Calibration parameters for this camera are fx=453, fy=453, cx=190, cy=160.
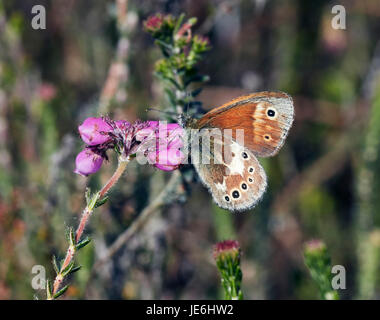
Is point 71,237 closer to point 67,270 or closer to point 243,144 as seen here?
point 67,270

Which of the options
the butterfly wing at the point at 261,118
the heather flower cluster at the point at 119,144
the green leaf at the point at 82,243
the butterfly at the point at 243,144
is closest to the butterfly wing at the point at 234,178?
the butterfly at the point at 243,144

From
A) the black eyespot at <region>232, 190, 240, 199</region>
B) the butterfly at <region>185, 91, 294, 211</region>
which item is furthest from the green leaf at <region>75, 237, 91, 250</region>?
the black eyespot at <region>232, 190, 240, 199</region>

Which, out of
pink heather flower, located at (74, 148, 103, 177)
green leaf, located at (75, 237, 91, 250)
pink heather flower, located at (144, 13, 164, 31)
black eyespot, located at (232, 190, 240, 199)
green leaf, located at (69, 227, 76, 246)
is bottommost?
green leaf, located at (75, 237, 91, 250)

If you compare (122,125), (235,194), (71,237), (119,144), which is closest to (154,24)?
(122,125)

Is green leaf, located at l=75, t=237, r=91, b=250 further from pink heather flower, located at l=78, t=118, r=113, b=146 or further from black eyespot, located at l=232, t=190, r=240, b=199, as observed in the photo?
black eyespot, located at l=232, t=190, r=240, b=199

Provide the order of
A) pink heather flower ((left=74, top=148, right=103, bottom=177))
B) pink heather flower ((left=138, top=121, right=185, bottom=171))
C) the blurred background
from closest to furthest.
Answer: pink heather flower ((left=74, top=148, right=103, bottom=177)), pink heather flower ((left=138, top=121, right=185, bottom=171)), the blurred background

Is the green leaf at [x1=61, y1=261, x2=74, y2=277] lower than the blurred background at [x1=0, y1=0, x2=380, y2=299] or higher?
lower

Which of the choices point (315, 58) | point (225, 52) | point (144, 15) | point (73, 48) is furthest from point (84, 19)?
point (315, 58)

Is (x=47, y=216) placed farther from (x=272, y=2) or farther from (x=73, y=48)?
(x=272, y=2)
